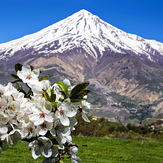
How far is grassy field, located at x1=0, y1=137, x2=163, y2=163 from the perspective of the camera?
7.67 metres

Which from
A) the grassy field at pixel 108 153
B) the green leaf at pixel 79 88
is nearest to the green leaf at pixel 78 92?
the green leaf at pixel 79 88

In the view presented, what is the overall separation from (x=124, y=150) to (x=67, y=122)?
28.5ft

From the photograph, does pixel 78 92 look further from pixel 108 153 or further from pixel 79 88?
pixel 108 153

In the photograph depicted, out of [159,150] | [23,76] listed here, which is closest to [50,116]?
[23,76]

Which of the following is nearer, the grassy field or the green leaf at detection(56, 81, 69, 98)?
the green leaf at detection(56, 81, 69, 98)

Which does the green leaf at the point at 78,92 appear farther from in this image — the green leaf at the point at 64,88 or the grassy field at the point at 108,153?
the grassy field at the point at 108,153

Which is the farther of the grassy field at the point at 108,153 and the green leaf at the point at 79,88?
the grassy field at the point at 108,153

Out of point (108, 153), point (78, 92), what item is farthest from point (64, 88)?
point (108, 153)

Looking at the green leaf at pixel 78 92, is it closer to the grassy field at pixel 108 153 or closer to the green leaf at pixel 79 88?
the green leaf at pixel 79 88

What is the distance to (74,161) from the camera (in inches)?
69.6

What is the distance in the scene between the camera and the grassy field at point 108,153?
25.2 ft

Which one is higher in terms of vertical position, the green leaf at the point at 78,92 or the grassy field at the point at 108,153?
the green leaf at the point at 78,92

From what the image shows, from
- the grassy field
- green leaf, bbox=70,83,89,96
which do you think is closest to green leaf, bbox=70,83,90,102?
green leaf, bbox=70,83,89,96

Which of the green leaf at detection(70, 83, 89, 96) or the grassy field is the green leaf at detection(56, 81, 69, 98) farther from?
the grassy field
